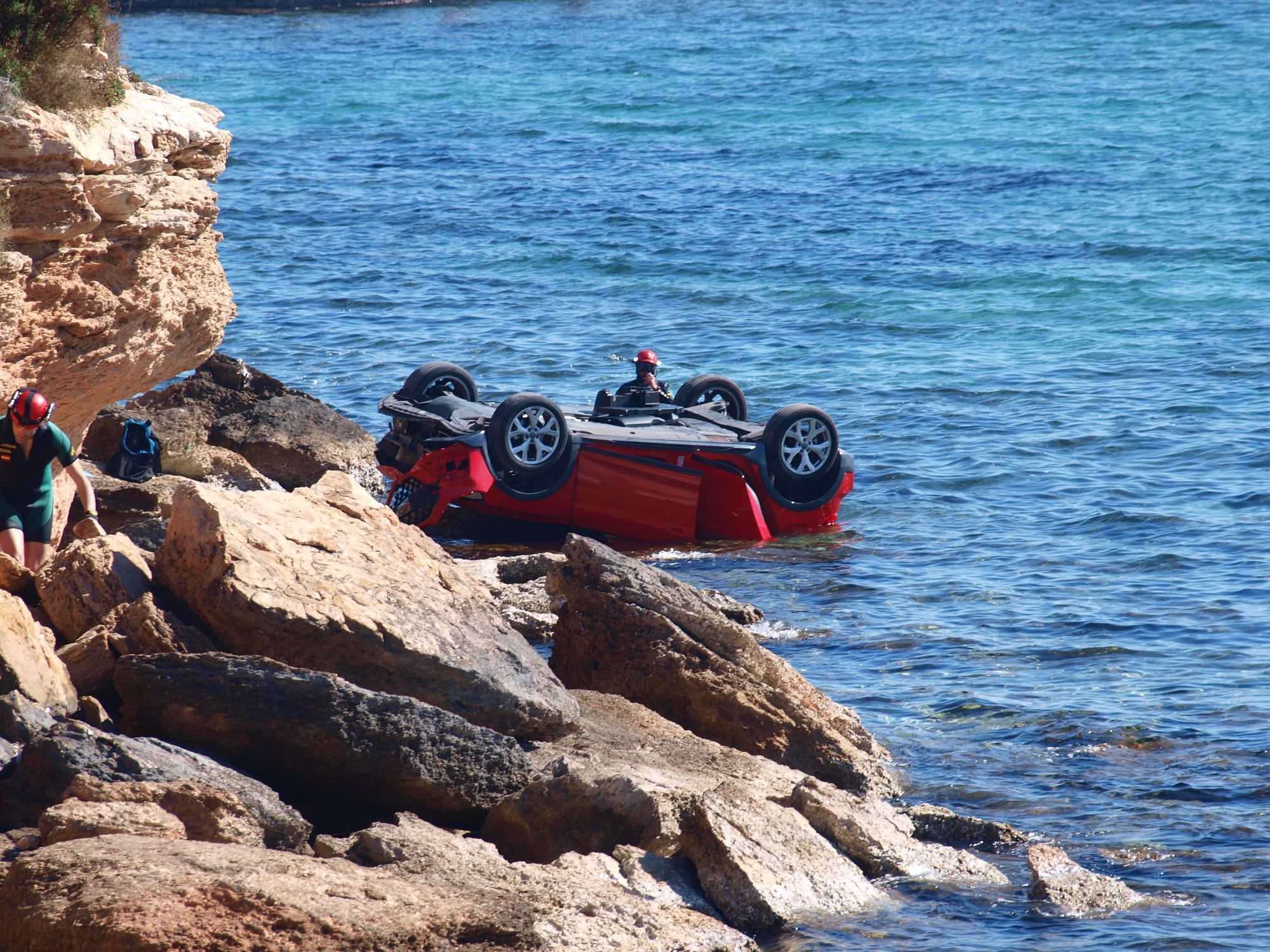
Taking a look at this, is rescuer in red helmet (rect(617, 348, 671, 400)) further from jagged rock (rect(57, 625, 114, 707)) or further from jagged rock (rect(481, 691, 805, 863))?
jagged rock (rect(57, 625, 114, 707))

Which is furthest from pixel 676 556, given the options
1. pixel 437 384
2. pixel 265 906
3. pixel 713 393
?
pixel 265 906

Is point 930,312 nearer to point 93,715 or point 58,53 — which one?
point 58,53

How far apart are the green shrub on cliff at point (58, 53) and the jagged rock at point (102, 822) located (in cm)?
495

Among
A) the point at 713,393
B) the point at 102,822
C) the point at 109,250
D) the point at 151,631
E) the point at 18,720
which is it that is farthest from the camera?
the point at 713,393

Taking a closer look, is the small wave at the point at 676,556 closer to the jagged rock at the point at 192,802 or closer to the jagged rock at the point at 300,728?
the jagged rock at the point at 300,728

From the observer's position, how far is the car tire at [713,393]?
55.4 ft

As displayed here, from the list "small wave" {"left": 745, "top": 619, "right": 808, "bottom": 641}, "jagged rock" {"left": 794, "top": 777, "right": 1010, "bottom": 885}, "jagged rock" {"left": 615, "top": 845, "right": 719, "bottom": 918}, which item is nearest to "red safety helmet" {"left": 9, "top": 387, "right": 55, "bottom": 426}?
"jagged rock" {"left": 615, "top": 845, "right": 719, "bottom": 918}

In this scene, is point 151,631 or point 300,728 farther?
point 151,631

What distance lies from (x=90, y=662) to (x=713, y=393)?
10.6m

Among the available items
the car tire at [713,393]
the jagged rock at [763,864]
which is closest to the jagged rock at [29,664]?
the jagged rock at [763,864]

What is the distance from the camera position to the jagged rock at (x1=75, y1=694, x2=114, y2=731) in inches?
282

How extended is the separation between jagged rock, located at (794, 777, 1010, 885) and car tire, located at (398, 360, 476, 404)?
8.82m

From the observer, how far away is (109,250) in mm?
9961

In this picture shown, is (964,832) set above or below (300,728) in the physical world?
below
